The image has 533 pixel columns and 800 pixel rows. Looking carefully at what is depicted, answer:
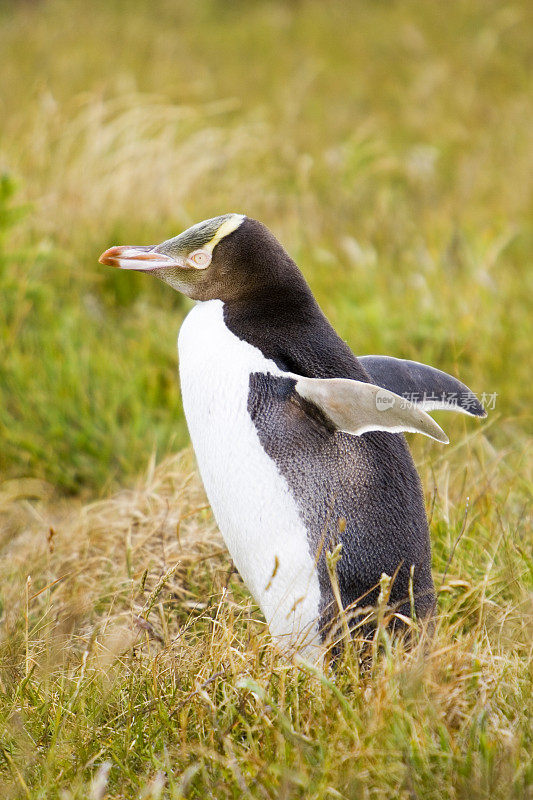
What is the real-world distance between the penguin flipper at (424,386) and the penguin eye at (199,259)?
513mm

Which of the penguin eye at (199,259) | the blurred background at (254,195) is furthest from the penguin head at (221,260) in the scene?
the blurred background at (254,195)

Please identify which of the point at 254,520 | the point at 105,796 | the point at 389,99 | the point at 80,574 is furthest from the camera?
the point at 389,99

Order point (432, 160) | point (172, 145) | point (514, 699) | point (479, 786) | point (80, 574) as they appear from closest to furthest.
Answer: point (479, 786) < point (514, 699) < point (80, 574) < point (172, 145) < point (432, 160)

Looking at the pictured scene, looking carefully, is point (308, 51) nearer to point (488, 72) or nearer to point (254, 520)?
point (488, 72)

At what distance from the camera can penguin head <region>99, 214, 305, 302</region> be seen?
2078 mm

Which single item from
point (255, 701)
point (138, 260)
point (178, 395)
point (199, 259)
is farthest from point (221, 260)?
point (178, 395)

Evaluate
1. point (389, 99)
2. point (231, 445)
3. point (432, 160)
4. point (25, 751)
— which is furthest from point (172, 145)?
point (25, 751)

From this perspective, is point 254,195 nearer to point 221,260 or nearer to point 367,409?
point 221,260

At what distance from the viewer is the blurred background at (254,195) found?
4.08 metres

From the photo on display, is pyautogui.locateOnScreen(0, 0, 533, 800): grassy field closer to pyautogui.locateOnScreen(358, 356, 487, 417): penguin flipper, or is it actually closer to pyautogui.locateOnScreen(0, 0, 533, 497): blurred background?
pyautogui.locateOnScreen(0, 0, 533, 497): blurred background

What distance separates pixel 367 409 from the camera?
188cm

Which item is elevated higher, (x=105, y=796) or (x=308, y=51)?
(x=308, y=51)

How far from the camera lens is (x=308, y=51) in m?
10.1

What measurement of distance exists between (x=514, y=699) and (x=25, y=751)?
3.40 feet
